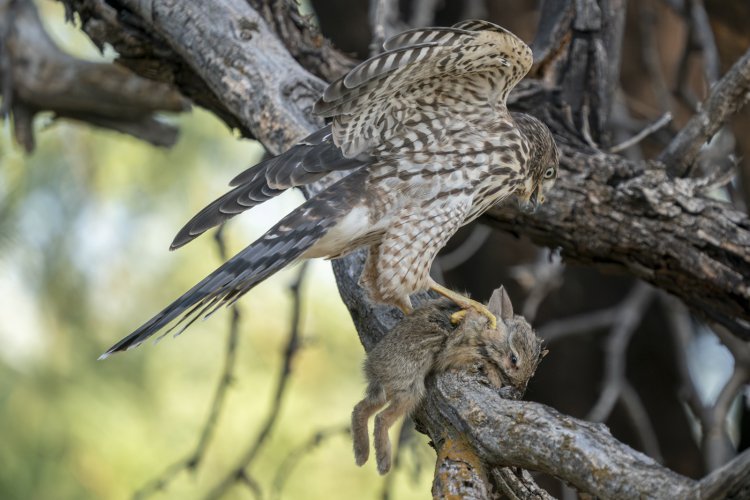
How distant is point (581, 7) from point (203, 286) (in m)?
2.00

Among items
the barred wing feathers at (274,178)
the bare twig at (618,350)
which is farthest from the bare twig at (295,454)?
the barred wing feathers at (274,178)

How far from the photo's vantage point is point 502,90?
3.18 meters

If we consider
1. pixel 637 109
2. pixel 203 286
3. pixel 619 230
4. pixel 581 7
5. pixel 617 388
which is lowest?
pixel 617 388

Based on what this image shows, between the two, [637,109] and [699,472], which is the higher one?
[637,109]

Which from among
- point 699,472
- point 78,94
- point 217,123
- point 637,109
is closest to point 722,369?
point 699,472

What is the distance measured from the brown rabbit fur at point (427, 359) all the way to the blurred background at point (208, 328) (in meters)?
1.63

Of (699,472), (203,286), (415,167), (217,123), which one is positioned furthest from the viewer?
(217,123)

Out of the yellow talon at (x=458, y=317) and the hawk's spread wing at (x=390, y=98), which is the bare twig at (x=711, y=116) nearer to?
the hawk's spread wing at (x=390, y=98)

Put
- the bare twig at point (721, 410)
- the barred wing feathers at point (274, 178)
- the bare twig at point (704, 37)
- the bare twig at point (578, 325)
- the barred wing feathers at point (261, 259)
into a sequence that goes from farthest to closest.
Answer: the bare twig at point (578, 325) → the bare twig at point (704, 37) → the bare twig at point (721, 410) → the barred wing feathers at point (274, 178) → the barred wing feathers at point (261, 259)

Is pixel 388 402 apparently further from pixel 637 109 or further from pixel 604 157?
pixel 637 109

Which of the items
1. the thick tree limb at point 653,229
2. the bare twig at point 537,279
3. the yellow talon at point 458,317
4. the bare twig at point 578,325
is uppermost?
the yellow talon at point 458,317

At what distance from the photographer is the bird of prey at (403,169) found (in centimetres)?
278

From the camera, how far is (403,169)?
3137 mm

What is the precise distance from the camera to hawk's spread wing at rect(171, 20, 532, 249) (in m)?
2.69
